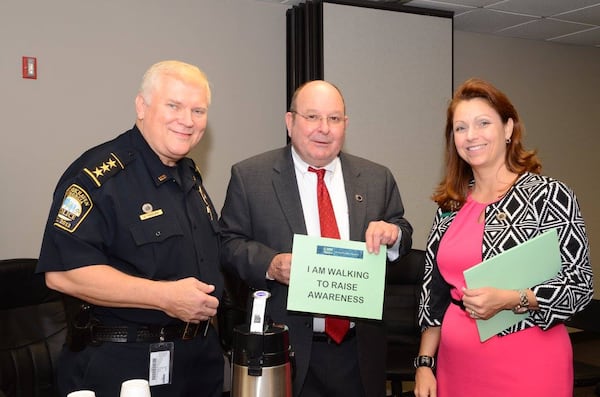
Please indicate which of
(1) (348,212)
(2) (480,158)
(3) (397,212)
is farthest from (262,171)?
(2) (480,158)

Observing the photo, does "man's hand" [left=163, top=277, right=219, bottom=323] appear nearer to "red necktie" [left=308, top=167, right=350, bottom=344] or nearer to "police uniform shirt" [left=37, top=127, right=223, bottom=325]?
"police uniform shirt" [left=37, top=127, right=223, bottom=325]

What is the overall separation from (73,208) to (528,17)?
453 centimetres

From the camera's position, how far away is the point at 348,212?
241 cm

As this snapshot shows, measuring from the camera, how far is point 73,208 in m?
1.87

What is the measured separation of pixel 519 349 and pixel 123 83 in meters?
3.09

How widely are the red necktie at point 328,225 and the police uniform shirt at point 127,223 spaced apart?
18.0 inches

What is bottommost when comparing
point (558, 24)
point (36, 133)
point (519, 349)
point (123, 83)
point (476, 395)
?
point (476, 395)

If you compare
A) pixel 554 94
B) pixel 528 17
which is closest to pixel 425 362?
pixel 528 17

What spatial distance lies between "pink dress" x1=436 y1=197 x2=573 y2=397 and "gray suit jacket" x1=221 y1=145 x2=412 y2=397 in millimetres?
304

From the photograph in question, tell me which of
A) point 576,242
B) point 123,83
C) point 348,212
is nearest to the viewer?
point 576,242

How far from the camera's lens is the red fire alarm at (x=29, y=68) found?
380 centimetres

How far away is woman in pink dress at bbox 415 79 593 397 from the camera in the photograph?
1895mm

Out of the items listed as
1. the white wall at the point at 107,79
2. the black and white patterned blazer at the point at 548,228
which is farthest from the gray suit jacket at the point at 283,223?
the white wall at the point at 107,79

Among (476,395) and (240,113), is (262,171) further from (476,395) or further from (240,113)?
(240,113)
